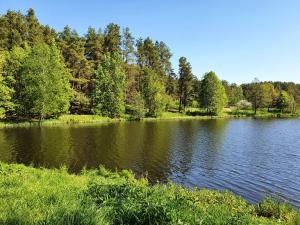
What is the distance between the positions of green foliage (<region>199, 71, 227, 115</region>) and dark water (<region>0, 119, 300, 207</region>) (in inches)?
2429

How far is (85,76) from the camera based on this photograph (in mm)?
92188

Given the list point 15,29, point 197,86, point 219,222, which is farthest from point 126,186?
point 197,86

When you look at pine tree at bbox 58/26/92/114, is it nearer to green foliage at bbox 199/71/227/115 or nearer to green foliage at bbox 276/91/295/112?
green foliage at bbox 199/71/227/115

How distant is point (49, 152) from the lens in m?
36.5

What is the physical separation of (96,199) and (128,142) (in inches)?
1433

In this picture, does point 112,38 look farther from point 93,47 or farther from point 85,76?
point 85,76

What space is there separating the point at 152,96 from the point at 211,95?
A: 2864cm

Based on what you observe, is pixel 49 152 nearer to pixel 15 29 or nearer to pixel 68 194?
pixel 68 194

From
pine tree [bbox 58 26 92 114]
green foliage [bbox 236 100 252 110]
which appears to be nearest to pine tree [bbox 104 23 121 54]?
pine tree [bbox 58 26 92 114]

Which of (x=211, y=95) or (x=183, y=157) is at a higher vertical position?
(x=211, y=95)

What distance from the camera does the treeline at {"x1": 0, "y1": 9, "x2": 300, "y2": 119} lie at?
6712 cm

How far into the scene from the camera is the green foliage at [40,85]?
6612 centimetres

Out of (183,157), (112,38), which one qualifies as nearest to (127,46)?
(112,38)

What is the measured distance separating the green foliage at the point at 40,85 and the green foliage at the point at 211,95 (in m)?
61.2
